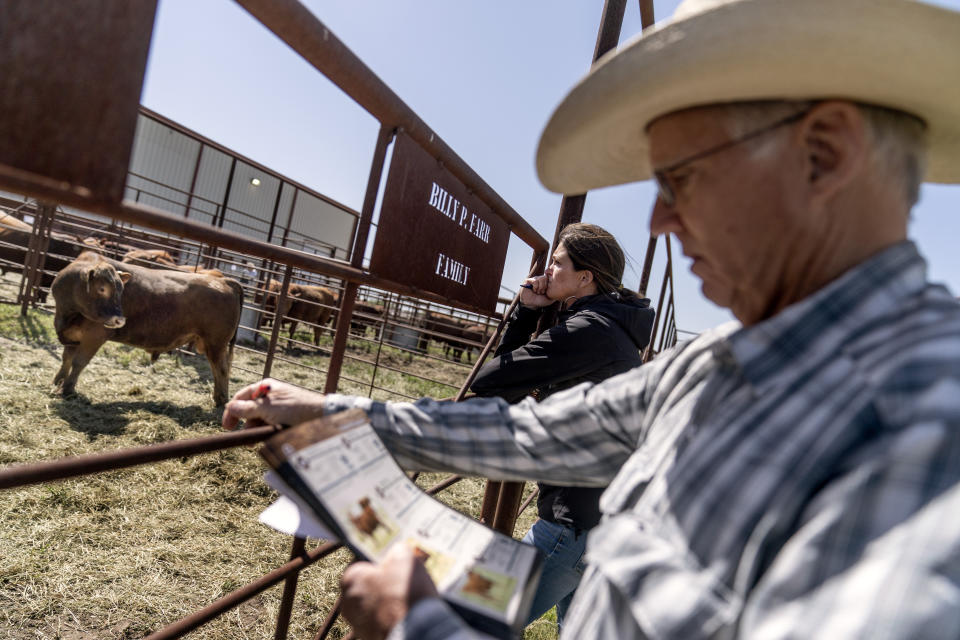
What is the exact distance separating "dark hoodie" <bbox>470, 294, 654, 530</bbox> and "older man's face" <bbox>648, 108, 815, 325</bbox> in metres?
0.96

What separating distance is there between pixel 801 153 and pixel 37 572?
3105 mm

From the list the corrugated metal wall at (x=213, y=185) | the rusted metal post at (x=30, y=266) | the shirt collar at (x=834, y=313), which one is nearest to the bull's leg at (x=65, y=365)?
the rusted metal post at (x=30, y=266)

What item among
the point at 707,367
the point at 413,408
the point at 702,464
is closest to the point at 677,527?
the point at 702,464

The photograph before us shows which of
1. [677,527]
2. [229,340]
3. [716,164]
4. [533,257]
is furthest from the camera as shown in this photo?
[229,340]

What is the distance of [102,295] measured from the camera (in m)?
5.16

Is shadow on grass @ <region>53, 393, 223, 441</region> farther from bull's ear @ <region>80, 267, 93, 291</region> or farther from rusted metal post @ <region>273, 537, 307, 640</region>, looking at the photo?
rusted metal post @ <region>273, 537, 307, 640</region>

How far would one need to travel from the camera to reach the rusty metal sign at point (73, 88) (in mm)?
629

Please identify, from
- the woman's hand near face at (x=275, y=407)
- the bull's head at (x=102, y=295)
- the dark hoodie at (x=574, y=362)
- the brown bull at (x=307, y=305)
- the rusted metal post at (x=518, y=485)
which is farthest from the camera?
the brown bull at (x=307, y=305)

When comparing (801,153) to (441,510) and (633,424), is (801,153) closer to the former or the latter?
(633,424)

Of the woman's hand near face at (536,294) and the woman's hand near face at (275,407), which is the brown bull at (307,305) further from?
the woman's hand near face at (275,407)

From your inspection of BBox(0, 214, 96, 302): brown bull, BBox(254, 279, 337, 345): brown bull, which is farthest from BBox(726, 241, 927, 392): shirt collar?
BBox(254, 279, 337, 345): brown bull

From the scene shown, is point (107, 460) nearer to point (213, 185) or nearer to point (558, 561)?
point (558, 561)

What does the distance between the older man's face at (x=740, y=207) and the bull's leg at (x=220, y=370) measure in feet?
19.0

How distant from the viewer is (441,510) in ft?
3.09
